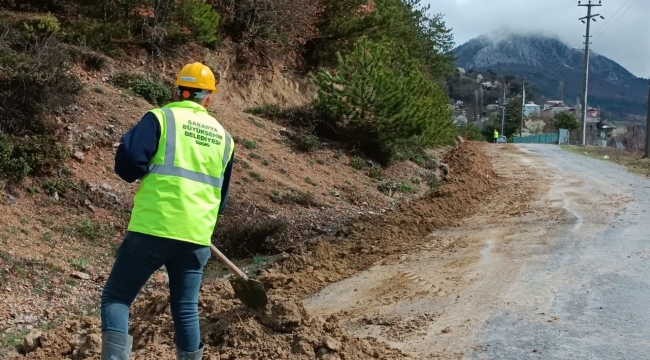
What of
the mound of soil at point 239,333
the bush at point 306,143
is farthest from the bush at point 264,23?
the mound of soil at point 239,333

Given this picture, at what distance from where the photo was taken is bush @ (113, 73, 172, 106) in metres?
13.6

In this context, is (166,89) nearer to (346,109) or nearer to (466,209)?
(346,109)

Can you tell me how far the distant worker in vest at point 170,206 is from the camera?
3770mm

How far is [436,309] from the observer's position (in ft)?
20.2

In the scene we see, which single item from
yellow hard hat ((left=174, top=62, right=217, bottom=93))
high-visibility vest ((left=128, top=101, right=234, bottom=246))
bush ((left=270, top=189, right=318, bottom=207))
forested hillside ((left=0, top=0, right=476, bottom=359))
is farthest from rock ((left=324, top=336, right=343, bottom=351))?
bush ((left=270, top=189, right=318, bottom=207))

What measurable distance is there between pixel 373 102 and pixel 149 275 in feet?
39.7

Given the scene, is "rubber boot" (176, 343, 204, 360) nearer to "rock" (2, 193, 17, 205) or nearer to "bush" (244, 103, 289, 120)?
"rock" (2, 193, 17, 205)

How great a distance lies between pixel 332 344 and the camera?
477 cm

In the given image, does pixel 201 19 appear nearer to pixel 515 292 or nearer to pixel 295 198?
pixel 295 198

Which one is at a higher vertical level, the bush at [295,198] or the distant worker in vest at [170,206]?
the distant worker in vest at [170,206]

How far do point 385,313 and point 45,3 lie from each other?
12284mm

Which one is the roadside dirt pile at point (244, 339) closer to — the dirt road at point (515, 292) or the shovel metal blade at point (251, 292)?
the shovel metal blade at point (251, 292)

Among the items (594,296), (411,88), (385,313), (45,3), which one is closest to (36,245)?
(385,313)

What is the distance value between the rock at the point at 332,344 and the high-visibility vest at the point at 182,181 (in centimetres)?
128
